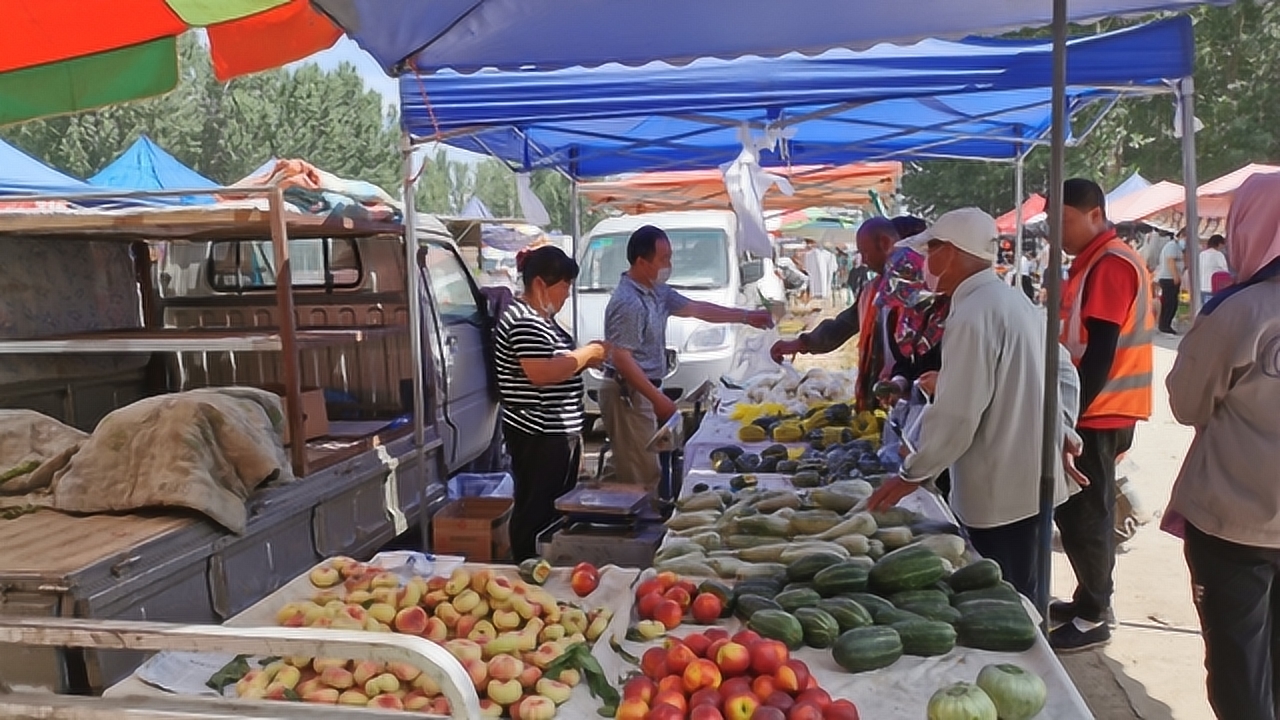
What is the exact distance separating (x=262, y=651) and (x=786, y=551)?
1.72 m

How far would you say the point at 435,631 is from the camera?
2365 mm

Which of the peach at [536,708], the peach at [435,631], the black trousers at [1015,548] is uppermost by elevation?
the peach at [435,631]

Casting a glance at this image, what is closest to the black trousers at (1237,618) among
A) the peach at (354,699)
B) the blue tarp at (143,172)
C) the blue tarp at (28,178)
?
the peach at (354,699)

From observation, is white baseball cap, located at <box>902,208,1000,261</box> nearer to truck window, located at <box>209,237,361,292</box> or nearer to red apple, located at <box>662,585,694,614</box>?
red apple, located at <box>662,585,694,614</box>

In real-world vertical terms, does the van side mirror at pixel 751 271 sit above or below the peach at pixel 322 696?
above

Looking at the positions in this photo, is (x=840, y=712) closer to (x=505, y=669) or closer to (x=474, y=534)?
(x=505, y=669)

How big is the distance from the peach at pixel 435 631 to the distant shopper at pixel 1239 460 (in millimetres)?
2389

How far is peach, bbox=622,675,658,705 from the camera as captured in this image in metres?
1.94

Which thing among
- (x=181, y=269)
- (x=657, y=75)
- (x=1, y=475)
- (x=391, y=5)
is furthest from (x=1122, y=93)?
(x=181, y=269)

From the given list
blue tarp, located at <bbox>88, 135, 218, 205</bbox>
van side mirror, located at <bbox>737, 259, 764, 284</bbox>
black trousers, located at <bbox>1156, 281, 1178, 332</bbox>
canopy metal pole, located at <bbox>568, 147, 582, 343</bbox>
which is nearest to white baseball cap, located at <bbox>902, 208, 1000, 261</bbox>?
canopy metal pole, located at <bbox>568, 147, 582, 343</bbox>

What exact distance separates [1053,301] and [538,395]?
2.63m

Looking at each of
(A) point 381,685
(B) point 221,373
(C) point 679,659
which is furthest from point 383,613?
(B) point 221,373

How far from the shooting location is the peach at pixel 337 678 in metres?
2.03

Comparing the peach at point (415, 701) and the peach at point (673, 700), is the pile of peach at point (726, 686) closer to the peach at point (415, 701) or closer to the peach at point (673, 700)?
the peach at point (673, 700)
